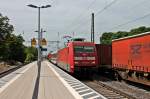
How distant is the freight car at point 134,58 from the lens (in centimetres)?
2117

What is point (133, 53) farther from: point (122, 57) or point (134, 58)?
point (122, 57)

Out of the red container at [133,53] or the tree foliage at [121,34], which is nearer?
the red container at [133,53]

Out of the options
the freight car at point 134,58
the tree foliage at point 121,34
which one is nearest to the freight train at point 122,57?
Result: the freight car at point 134,58

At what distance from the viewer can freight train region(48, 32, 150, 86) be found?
21.5 meters

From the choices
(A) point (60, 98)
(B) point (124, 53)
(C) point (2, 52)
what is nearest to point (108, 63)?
(B) point (124, 53)

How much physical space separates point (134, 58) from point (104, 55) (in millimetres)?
11000

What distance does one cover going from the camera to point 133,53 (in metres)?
23.6

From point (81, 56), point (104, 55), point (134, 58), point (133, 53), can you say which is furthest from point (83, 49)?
point (134, 58)

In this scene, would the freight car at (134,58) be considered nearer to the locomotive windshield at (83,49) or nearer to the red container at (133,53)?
the red container at (133,53)

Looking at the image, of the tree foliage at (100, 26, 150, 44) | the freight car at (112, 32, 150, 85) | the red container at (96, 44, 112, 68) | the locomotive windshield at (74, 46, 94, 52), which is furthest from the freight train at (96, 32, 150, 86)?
the tree foliage at (100, 26, 150, 44)

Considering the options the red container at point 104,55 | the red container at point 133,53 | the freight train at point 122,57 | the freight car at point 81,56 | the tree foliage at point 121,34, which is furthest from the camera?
the tree foliage at point 121,34

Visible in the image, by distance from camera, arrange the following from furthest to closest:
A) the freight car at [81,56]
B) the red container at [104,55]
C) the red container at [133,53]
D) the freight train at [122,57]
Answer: the red container at [104,55] → the freight car at [81,56] → the freight train at [122,57] → the red container at [133,53]

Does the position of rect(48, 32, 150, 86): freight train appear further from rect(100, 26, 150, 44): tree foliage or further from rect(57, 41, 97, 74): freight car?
rect(100, 26, 150, 44): tree foliage

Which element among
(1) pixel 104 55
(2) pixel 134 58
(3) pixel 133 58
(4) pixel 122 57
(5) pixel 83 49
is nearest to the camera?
(2) pixel 134 58
